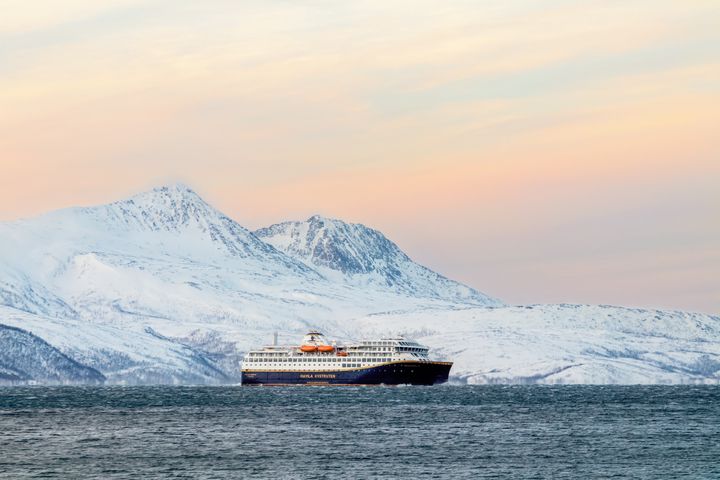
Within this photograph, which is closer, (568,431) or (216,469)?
(216,469)

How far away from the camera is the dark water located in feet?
348

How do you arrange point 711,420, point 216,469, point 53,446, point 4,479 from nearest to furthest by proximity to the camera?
point 4,479 → point 216,469 → point 53,446 → point 711,420

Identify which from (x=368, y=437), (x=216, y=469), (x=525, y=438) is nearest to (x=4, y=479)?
(x=216, y=469)

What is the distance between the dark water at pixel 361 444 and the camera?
106188mm

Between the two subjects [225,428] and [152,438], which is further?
[225,428]

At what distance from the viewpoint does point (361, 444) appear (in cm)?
12925

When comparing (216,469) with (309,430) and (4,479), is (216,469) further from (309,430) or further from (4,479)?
(309,430)

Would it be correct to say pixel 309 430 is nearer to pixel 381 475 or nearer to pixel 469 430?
pixel 469 430

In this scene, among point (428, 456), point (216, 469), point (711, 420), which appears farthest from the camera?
point (711, 420)

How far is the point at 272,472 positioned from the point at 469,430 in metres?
46.9

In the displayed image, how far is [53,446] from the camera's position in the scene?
126562mm

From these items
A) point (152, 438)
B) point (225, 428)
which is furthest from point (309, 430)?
point (152, 438)

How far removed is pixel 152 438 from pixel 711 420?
245ft

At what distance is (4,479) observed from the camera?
327 ft
